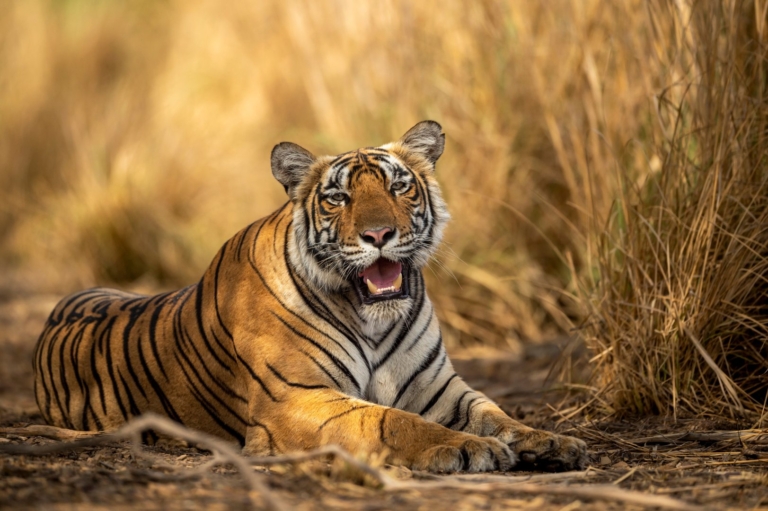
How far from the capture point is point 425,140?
3893 mm

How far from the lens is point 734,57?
373cm

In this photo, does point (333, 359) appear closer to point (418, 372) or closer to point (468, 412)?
point (418, 372)

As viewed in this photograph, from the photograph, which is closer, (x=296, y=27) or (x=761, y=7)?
(x=761, y=7)

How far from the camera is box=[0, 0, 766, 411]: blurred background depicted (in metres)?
3.80

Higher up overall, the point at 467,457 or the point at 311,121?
the point at 311,121

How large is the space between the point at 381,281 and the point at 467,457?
0.77m

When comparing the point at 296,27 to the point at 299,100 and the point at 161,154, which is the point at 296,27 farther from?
the point at 299,100

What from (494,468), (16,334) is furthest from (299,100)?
(494,468)

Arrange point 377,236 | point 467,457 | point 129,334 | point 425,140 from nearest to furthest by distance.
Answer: point 467,457, point 377,236, point 425,140, point 129,334

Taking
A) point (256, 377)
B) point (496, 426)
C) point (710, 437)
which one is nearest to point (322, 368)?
point (256, 377)

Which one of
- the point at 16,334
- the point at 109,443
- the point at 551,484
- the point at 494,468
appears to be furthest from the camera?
the point at 16,334

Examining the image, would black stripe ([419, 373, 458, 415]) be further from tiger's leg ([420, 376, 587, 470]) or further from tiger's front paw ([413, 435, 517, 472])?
tiger's front paw ([413, 435, 517, 472])

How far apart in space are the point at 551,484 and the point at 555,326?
3.59m

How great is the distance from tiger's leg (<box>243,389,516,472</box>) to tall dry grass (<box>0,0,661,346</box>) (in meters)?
0.78
